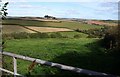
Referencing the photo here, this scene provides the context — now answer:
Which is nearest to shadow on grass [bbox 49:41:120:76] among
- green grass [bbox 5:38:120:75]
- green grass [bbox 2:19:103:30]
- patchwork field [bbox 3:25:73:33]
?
green grass [bbox 5:38:120:75]

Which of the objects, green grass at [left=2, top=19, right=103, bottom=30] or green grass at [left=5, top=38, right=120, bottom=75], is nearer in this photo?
green grass at [left=5, top=38, right=120, bottom=75]

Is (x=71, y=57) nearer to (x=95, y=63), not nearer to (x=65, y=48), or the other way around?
(x=95, y=63)

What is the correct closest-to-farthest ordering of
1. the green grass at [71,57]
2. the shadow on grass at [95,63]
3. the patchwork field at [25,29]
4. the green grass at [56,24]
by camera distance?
the green grass at [71,57], the shadow on grass at [95,63], the patchwork field at [25,29], the green grass at [56,24]

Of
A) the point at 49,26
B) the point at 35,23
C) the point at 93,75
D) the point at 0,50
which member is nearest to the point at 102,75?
the point at 93,75

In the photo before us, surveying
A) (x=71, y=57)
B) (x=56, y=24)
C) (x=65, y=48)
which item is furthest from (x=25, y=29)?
(x=71, y=57)

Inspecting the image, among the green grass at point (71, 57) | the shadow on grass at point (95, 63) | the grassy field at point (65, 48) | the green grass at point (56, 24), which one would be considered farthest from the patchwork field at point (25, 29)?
the shadow on grass at point (95, 63)

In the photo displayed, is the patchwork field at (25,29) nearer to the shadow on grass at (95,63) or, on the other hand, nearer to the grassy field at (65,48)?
the grassy field at (65,48)

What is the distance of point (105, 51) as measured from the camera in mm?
37531

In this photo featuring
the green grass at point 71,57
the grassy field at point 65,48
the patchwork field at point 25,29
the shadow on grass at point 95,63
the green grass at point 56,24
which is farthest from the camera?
the green grass at point 56,24

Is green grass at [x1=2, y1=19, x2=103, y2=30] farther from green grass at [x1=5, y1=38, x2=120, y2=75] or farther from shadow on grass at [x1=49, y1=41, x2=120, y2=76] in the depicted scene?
shadow on grass at [x1=49, y1=41, x2=120, y2=76]

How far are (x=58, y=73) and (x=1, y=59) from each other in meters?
10.8

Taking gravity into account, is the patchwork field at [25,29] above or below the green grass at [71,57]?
above

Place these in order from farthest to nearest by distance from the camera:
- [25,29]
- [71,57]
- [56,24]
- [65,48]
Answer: [56,24]
[65,48]
[25,29]
[71,57]

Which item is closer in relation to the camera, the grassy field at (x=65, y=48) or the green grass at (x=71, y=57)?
the green grass at (x=71, y=57)
